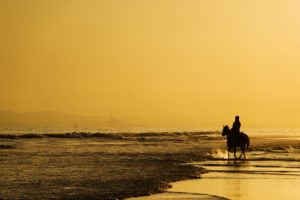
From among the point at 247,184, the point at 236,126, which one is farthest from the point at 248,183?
the point at 236,126

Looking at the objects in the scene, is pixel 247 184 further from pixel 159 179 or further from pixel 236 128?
pixel 236 128

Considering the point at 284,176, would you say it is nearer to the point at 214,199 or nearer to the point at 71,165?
the point at 214,199

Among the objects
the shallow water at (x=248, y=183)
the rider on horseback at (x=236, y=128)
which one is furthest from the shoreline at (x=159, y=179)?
the rider on horseback at (x=236, y=128)

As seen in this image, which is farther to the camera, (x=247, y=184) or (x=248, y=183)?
(x=248, y=183)

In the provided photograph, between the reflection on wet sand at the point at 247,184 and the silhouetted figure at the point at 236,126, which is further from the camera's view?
the silhouetted figure at the point at 236,126

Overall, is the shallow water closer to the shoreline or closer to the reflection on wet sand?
the reflection on wet sand

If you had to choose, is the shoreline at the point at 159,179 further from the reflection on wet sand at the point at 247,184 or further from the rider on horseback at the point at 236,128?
the rider on horseback at the point at 236,128

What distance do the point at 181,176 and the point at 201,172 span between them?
1.77 meters

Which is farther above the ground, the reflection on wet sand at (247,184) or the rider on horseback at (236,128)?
the rider on horseback at (236,128)

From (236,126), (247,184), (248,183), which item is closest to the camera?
(247,184)

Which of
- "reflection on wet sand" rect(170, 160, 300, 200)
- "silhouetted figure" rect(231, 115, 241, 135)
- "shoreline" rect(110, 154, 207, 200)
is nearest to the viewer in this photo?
"reflection on wet sand" rect(170, 160, 300, 200)

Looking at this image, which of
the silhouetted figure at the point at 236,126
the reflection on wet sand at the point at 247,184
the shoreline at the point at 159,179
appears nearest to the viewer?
the reflection on wet sand at the point at 247,184

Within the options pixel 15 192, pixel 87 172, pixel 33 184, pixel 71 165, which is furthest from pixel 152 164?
pixel 15 192

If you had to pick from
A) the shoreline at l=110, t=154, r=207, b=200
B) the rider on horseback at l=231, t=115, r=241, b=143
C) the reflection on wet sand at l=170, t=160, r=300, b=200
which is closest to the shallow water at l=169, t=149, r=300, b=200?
the reflection on wet sand at l=170, t=160, r=300, b=200
